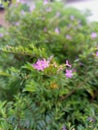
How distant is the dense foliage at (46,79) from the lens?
1048 mm

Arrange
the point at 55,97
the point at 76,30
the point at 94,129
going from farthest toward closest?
the point at 76,30 < the point at 55,97 < the point at 94,129

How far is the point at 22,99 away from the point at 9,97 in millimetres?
212

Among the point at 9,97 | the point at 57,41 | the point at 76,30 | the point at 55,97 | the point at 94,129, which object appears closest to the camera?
the point at 94,129

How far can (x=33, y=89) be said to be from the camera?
106cm

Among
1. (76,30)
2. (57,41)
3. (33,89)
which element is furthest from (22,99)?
(76,30)

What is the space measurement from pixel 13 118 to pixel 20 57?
41 centimetres

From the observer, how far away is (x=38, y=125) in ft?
3.47

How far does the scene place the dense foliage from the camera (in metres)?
1.05

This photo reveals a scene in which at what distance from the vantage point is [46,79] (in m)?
1.08

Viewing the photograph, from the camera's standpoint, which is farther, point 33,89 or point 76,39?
point 76,39

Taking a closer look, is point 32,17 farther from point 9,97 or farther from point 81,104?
point 81,104

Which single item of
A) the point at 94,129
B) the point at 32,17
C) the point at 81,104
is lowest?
the point at 94,129

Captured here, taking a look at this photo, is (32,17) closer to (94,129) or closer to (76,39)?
(76,39)

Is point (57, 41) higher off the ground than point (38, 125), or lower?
higher
